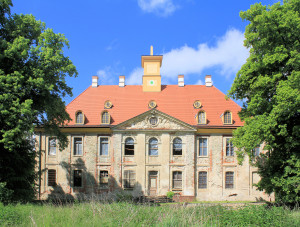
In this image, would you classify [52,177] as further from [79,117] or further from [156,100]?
[156,100]

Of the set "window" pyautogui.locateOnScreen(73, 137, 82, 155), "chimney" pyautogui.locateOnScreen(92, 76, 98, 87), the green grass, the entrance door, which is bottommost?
the entrance door

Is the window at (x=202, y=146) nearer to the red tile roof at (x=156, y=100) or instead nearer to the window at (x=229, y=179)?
the red tile roof at (x=156, y=100)

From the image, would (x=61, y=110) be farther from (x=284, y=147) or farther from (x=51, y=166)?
(x=284, y=147)

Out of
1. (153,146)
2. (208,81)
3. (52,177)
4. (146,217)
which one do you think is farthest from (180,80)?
(146,217)

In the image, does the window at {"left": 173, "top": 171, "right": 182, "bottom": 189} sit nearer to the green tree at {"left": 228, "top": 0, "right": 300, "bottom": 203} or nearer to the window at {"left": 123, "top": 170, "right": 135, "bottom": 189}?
the window at {"left": 123, "top": 170, "right": 135, "bottom": 189}

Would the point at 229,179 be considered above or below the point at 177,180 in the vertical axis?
above

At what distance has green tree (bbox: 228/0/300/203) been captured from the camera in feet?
51.5

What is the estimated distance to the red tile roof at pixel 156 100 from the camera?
27422mm

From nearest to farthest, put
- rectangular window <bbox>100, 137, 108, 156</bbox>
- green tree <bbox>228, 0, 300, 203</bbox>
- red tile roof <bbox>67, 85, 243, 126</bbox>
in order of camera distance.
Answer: green tree <bbox>228, 0, 300, 203</bbox>
rectangular window <bbox>100, 137, 108, 156</bbox>
red tile roof <bbox>67, 85, 243, 126</bbox>

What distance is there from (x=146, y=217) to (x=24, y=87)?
10390 mm

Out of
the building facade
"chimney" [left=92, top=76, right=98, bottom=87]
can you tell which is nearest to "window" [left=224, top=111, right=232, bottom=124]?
the building facade

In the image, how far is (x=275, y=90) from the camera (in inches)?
675

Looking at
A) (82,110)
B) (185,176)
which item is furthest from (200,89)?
(82,110)

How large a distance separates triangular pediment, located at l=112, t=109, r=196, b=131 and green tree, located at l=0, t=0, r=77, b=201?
26.1 feet
